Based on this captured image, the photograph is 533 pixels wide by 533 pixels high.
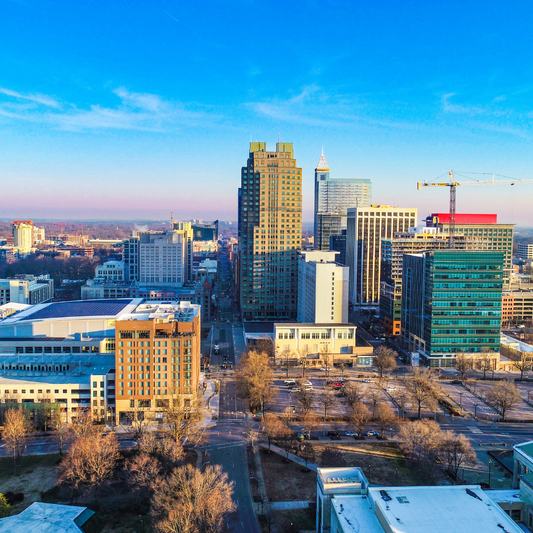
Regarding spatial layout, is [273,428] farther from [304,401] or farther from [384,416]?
[384,416]

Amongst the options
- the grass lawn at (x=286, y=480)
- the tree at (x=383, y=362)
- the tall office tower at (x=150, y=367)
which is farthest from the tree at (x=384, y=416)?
the tall office tower at (x=150, y=367)

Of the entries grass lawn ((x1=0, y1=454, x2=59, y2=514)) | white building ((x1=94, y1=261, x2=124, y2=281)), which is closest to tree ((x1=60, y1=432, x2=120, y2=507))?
grass lawn ((x1=0, y1=454, x2=59, y2=514))

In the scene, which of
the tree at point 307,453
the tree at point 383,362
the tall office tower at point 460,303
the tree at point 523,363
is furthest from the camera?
the tall office tower at point 460,303

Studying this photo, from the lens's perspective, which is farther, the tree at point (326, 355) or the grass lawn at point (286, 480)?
the tree at point (326, 355)

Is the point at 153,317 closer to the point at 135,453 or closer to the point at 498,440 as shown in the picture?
the point at 135,453

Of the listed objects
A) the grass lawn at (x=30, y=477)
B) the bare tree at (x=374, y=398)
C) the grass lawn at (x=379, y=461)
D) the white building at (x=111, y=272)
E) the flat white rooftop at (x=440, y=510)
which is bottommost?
the grass lawn at (x=30, y=477)

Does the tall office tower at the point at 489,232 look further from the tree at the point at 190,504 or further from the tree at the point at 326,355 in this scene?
the tree at the point at 190,504

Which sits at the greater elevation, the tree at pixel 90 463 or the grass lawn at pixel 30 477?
the tree at pixel 90 463

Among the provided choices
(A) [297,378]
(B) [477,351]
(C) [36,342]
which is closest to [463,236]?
(B) [477,351]

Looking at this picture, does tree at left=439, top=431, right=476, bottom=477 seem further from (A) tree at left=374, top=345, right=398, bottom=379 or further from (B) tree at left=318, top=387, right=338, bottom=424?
(A) tree at left=374, top=345, right=398, bottom=379
